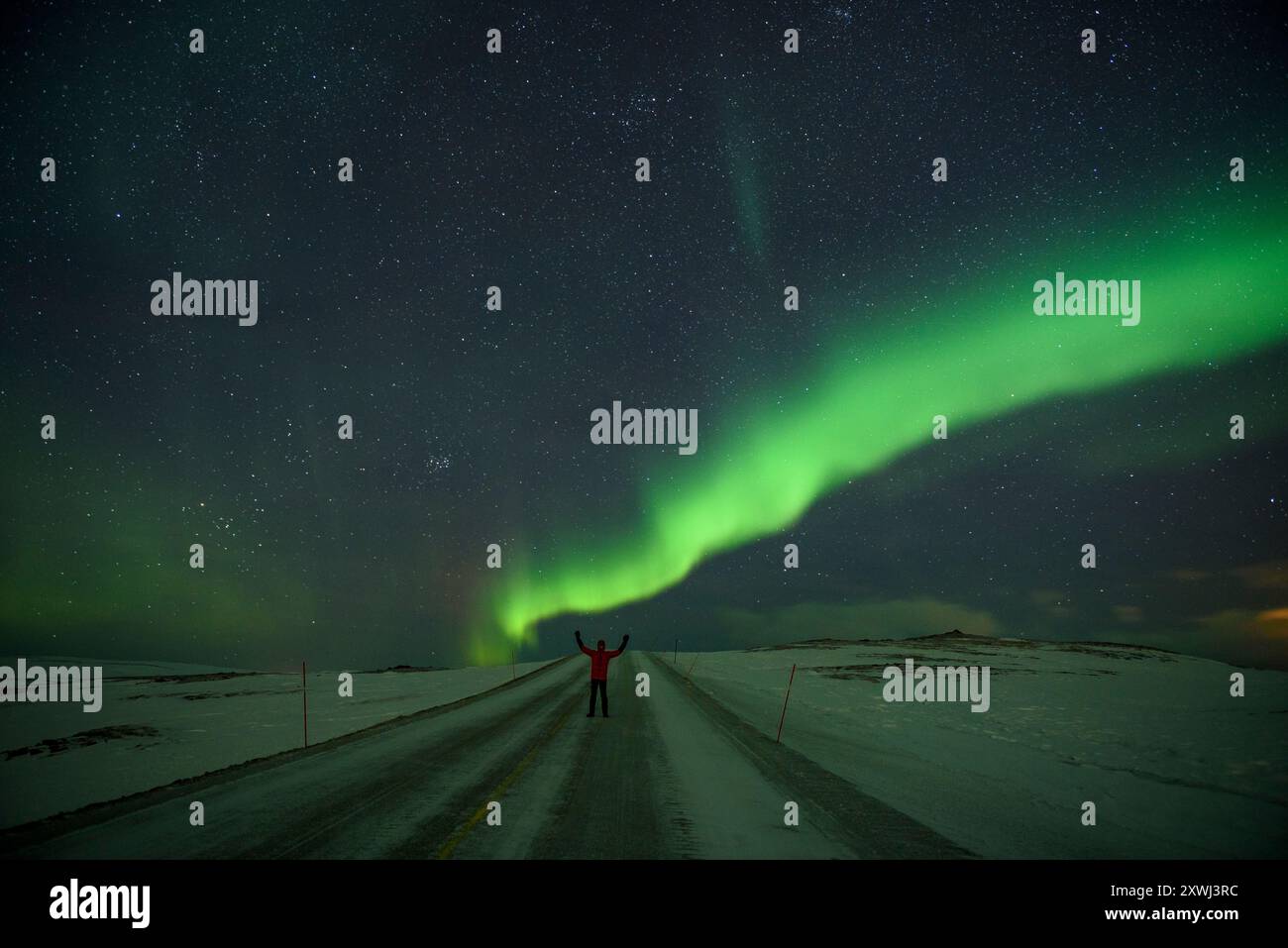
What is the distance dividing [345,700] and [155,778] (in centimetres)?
1605

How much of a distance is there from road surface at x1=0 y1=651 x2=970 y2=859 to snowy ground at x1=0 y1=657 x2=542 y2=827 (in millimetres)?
1571

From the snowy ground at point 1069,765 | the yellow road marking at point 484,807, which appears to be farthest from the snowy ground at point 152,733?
the snowy ground at point 1069,765

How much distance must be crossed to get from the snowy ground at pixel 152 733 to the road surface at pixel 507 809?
5.15 ft

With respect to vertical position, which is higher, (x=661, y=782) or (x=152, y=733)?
(x=661, y=782)

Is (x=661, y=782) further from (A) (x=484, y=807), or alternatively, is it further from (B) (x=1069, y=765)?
(B) (x=1069, y=765)

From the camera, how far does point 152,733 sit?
56.9ft

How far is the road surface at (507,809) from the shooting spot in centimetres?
701

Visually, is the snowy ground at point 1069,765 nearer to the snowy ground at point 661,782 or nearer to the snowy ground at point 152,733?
the snowy ground at point 661,782

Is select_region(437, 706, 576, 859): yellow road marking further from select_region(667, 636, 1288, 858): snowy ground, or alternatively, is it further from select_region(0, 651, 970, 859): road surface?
select_region(667, 636, 1288, 858): snowy ground

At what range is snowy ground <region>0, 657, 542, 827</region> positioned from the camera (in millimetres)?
11055

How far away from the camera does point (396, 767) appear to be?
11.5 metres

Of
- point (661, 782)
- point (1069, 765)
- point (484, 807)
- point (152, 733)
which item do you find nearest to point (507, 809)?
point (484, 807)

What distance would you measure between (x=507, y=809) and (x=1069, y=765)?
11536mm
